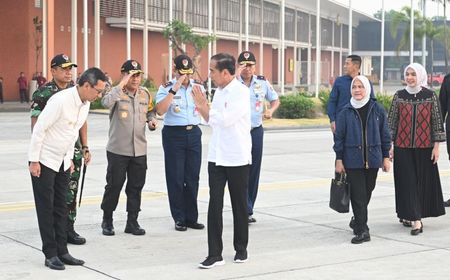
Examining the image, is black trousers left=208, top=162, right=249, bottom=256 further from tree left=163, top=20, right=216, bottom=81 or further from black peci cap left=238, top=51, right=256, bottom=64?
tree left=163, top=20, right=216, bottom=81

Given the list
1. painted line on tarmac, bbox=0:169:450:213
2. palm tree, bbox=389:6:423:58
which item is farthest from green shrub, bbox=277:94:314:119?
palm tree, bbox=389:6:423:58

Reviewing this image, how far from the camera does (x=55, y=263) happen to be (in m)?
7.82

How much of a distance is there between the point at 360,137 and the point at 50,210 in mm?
3441

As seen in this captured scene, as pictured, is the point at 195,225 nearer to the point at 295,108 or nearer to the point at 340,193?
the point at 340,193

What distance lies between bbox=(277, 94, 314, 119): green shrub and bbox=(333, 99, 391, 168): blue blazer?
25.1m

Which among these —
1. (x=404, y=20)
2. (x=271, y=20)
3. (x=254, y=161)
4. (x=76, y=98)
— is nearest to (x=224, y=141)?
(x=76, y=98)

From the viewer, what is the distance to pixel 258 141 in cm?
1038

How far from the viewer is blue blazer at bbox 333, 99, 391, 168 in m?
9.36

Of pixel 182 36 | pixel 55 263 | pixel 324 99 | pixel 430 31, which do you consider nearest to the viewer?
pixel 55 263

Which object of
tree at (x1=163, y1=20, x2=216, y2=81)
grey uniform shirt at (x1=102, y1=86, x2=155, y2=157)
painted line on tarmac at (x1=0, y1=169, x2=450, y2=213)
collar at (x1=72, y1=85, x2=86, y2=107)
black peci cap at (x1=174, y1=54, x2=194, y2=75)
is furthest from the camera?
tree at (x1=163, y1=20, x2=216, y2=81)

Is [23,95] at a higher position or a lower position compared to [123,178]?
higher

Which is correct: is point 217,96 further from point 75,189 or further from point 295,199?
point 295,199

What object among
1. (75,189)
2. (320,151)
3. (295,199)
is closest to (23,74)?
(320,151)

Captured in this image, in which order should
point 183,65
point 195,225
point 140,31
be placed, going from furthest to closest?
1. point 140,31
2. point 195,225
3. point 183,65
